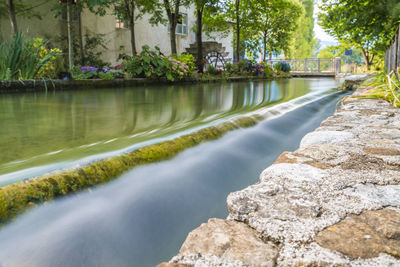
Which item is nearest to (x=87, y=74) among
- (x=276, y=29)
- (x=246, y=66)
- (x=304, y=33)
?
(x=246, y=66)

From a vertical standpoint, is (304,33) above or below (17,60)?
above

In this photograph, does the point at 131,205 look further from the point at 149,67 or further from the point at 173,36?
the point at 173,36

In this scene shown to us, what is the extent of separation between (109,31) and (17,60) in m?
8.59

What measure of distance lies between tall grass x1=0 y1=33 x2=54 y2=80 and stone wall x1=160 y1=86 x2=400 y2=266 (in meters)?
5.00

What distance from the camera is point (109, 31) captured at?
43.4 ft

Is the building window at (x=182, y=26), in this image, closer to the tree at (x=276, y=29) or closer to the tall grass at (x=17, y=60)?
the tree at (x=276, y=29)

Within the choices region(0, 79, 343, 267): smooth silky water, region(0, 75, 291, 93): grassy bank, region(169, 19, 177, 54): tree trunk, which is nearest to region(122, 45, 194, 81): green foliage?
region(0, 75, 291, 93): grassy bank

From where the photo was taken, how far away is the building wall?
35.6 feet

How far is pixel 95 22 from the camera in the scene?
12688mm

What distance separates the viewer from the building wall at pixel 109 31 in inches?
427

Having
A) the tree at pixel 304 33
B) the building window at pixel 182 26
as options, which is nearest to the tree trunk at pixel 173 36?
the building window at pixel 182 26

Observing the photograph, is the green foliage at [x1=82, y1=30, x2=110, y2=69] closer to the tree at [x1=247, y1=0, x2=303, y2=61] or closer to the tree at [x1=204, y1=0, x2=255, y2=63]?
the tree at [x1=204, y1=0, x2=255, y2=63]

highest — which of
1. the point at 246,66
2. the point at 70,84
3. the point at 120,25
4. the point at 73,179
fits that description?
the point at 120,25

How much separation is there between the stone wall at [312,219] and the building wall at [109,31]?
9518 mm
